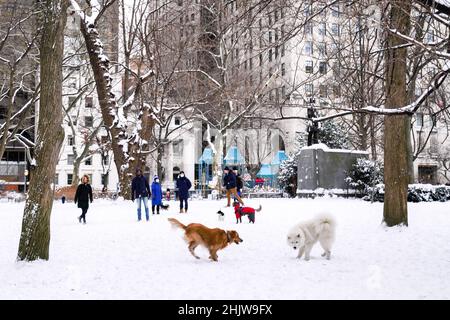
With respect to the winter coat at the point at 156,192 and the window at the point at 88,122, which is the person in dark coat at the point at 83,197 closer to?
the winter coat at the point at 156,192

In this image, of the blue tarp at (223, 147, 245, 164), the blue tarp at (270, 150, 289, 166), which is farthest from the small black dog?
the blue tarp at (270, 150, 289, 166)

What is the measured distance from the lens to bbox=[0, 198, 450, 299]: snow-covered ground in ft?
20.4

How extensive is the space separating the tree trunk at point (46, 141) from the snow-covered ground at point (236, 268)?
44 cm

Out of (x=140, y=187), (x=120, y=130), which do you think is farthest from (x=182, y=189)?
(x=120, y=130)

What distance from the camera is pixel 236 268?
26.0 ft

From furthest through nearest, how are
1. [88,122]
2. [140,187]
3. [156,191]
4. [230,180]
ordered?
[88,122] < [230,180] < [156,191] < [140,187]

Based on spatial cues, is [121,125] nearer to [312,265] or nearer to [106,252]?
[106,252]

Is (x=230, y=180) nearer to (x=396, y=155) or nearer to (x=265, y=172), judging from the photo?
(x=396, y=155)

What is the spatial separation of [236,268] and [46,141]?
155 inches

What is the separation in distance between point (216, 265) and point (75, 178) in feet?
103

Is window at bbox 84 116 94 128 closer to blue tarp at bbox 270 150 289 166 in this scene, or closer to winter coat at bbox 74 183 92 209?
blue tarp at bbox 270 150 289 166

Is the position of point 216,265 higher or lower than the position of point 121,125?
lower
